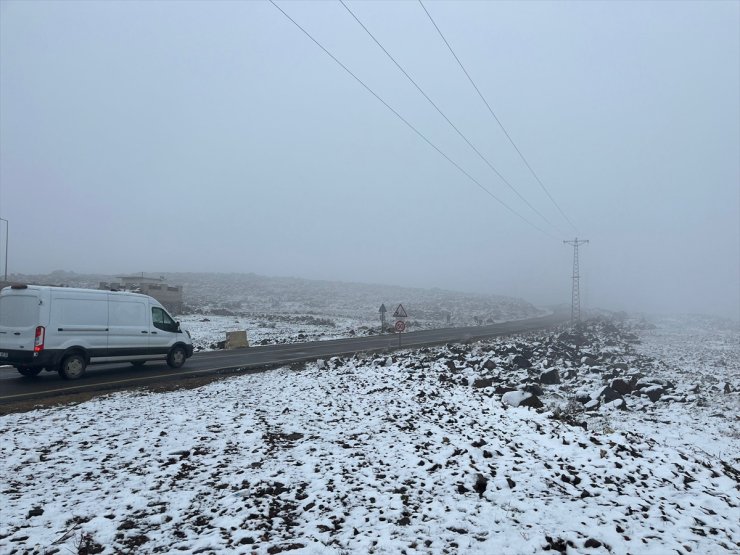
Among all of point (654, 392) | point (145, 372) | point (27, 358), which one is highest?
point (27, 358)

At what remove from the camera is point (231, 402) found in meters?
10.6

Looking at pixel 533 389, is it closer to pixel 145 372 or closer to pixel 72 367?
pixel 145 372

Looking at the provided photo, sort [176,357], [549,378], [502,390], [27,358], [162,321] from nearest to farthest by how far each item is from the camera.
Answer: [502,390]
[27,358]
[549,378]
[162,321]
[176,357]

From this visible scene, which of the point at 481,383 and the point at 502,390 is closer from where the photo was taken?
the point at 502,390

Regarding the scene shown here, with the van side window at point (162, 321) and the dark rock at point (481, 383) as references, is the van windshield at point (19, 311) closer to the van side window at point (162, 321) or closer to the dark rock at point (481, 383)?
the van side window at point (162, 321)

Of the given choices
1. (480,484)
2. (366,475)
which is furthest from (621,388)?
(366,475)

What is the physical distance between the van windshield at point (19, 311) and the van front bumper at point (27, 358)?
73cm

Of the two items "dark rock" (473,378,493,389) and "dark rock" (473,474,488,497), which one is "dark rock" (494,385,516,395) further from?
"dark rock" (473,474,488,497)

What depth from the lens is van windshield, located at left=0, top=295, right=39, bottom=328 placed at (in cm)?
1218

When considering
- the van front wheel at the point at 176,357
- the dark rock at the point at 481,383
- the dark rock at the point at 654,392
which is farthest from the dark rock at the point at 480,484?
the van front wheel at the point at 176,357

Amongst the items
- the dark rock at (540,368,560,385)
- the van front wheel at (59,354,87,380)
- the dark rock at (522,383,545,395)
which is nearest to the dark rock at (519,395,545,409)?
the dark rock at (522,383,545,395)

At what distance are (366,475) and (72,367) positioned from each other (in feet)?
35.9

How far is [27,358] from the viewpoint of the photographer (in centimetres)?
1203

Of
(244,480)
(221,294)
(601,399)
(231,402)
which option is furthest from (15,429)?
(221,294)
